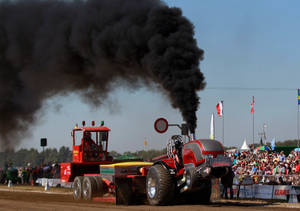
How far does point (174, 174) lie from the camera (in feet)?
51.1

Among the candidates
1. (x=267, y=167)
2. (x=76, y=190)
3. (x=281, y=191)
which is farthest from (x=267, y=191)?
(x=76, y=190)

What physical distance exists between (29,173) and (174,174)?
1068 inches

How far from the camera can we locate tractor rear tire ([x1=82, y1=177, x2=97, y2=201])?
1877 centimetres

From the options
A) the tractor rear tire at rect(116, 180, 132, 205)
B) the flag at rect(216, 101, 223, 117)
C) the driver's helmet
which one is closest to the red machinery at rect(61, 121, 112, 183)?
the driver's helmet

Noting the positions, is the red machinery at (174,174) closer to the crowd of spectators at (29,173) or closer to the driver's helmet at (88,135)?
the driver's helmet at (88,135)

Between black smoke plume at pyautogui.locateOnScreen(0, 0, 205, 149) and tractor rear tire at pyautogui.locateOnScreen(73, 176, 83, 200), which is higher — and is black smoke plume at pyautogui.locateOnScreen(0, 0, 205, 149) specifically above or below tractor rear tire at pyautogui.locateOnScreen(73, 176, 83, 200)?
above

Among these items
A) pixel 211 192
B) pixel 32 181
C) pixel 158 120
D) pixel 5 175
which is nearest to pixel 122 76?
pixel 158 120

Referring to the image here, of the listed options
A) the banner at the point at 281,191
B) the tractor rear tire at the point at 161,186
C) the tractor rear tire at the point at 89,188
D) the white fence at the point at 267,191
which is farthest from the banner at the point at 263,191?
the tractor rear tire at the point at 89,188

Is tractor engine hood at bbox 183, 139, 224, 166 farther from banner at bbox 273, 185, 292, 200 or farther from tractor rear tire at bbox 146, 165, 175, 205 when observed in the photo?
banner at bbox 273, 185, 292, 200

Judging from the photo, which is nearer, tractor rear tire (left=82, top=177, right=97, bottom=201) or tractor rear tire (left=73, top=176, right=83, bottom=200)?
tractor rear tire (left=82, top=177, right=97, bottom=201)

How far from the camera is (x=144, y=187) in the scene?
16.9 meters

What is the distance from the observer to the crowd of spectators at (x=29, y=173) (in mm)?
36812

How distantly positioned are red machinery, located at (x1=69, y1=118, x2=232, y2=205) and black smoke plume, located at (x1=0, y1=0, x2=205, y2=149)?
2.14 m

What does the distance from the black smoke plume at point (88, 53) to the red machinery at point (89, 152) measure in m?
2.49
